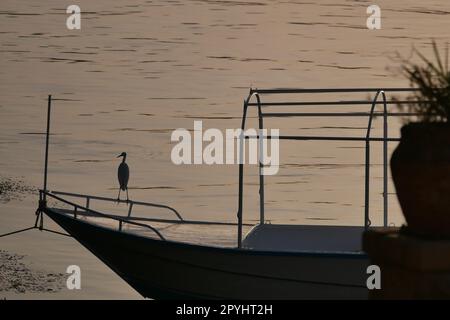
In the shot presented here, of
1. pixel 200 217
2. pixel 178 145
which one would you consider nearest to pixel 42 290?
pixel 200 217

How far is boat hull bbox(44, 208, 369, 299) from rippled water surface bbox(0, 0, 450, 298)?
131cm

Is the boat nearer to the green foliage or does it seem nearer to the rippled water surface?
the rippled water surface

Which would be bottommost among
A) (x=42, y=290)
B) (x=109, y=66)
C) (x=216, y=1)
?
(x=42, y=290)

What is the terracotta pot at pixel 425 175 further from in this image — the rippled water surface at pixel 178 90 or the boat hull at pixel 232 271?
the rippled water surface at pixel 178 90

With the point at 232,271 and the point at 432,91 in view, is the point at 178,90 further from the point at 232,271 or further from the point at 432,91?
the point at 432,91

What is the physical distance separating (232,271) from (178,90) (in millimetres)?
28001

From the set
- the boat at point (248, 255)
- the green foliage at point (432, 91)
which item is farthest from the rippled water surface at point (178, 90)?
the green foliage at point (432, 91)

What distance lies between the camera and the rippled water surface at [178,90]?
32375mm

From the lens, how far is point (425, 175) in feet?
35.6

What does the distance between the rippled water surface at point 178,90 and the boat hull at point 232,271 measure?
131 cm

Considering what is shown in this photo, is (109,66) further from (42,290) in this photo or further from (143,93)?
(42,290)

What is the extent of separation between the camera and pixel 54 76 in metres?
50.4

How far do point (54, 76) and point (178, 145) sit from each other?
11.8 metres

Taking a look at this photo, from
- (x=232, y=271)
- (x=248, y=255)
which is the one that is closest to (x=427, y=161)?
(x=248, y=255)
